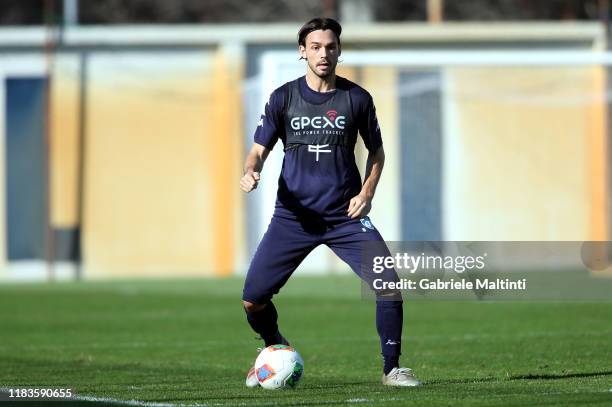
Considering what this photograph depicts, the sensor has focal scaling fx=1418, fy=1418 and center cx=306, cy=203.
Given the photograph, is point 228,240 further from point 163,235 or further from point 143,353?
point 143,353

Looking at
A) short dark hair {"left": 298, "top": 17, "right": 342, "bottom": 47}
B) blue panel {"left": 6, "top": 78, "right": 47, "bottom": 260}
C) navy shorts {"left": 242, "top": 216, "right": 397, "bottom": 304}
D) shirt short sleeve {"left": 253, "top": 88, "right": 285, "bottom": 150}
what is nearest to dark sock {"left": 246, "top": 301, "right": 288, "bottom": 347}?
navy shorts {"left": 242, "top": 216, "right": 397, "bottom": 304}

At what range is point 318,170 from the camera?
349 inches

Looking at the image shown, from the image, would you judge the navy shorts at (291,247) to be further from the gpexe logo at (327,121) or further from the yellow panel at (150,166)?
the yellow panel at (150,166)

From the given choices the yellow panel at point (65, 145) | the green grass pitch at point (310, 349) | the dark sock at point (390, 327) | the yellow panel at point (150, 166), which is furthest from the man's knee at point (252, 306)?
the yellow panel at point (65, 145)

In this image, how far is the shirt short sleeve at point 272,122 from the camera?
8.95 meters

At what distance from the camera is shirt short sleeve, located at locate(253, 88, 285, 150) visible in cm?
895

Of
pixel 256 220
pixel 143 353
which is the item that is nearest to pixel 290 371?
pixel 143 353

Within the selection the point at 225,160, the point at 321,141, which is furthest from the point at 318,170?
the point at 225,160

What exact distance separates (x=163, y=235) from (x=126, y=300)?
7.12m

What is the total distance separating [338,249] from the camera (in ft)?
29.3

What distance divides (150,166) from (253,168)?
17653 millimetres

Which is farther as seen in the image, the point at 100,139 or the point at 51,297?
the point at 100,139

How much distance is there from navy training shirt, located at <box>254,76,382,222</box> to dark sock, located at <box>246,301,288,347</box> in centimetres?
64

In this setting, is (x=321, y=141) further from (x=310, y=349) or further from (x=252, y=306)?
(x=310, y=349)
